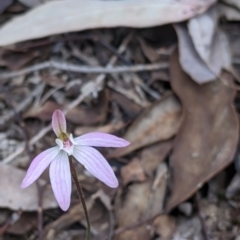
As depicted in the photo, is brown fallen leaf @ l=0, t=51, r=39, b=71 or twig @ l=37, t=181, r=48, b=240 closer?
twig @ l=37, t=181, r=48, b=240

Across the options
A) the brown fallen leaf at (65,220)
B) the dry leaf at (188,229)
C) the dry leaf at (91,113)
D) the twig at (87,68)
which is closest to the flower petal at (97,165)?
the brown fallen leaf at (65,220)

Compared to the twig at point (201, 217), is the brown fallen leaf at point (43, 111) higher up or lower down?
higher up

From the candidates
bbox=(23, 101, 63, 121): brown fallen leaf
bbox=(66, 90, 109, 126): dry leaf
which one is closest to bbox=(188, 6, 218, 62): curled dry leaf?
bbox=(66, 90, 109, 126): dry leaf

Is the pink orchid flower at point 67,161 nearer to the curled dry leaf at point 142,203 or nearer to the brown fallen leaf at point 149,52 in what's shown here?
the curled dry leaf at point 142,203

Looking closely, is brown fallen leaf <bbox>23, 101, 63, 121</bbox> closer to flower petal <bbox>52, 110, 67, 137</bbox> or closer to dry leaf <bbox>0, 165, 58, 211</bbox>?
dry leaf <bbox>0, 165, 58, 211</bbox>

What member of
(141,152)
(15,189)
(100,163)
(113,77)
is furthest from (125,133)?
(100,163)

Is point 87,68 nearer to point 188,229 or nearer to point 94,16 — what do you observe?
point 94,16

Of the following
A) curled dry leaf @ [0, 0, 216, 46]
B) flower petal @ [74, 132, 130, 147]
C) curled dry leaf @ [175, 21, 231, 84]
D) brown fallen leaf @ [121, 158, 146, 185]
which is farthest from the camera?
curled dry leaf @ [0, 0, 216, 46]
